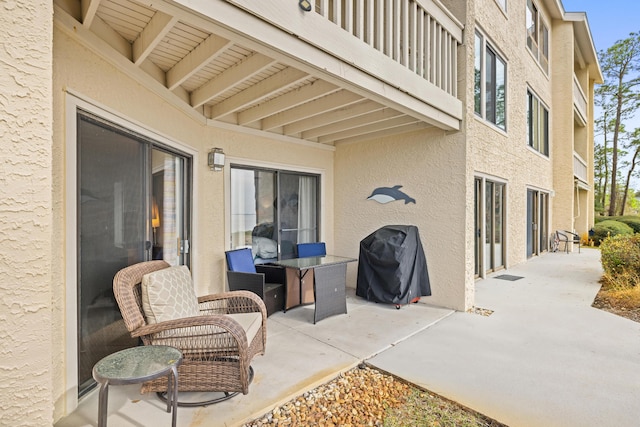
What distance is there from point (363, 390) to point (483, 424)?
890 millimetres

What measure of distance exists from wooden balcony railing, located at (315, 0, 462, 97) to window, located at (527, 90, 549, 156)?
6153mm

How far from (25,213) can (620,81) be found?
26.9 metres

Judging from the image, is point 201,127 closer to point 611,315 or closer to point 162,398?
point 162,398

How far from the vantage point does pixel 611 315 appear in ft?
14.6

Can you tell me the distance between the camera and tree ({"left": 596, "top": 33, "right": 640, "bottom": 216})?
59.6 ft

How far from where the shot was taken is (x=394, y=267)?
189 inches

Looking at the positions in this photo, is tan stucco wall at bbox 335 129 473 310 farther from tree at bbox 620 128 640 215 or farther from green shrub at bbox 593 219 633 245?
tree at bbox 620 128 640 215

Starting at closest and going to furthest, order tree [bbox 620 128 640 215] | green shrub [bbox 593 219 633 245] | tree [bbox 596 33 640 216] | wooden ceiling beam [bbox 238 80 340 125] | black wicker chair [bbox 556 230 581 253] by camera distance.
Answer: wooden ceiling beam [bbox 238 80 340 125]
black wicker chair [bbox 556 230 581 253]
green shrub [bbox 593 219 633 245]
tree [bbox 596 33 640 216]
tree [bbox 620 128 640 215]

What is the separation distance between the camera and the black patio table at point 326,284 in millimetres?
4188

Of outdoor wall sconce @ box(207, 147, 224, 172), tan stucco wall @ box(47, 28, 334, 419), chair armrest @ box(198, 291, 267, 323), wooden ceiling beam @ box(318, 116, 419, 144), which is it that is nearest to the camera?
tan stucco wall @ box(47, 28, 334, 419)

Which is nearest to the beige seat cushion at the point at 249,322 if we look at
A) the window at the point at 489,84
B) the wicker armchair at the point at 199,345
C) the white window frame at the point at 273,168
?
the wicker armchair at the point at 199,345

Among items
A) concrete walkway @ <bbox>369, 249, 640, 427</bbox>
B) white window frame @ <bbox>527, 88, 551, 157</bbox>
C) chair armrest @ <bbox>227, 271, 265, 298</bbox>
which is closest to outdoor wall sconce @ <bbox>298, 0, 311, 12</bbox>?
chair armrest @ <bbox>227, 271, 265, 298</bbox>

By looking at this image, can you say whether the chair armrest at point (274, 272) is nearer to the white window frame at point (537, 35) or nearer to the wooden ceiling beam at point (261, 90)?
the wooden ceiling beam at point (261, 90)

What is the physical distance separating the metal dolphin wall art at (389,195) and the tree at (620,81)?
67.3 ft
